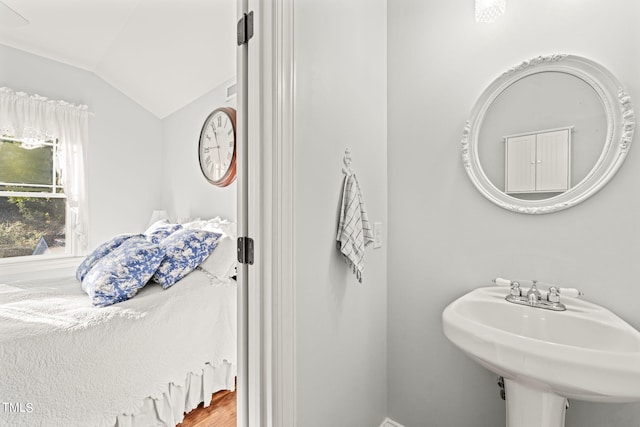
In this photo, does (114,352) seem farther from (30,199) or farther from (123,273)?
(30,199)

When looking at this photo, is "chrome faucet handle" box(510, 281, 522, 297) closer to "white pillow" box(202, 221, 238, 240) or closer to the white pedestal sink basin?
the white pedestal sink basin

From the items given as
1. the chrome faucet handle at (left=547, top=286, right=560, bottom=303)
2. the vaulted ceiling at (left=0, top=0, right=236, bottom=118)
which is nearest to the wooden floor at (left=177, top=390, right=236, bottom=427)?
the chrome faucet handle at (left=547, top=286, right=560, bottom=303)

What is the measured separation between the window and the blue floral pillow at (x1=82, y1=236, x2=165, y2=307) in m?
1.23

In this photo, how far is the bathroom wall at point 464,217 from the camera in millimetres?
1019

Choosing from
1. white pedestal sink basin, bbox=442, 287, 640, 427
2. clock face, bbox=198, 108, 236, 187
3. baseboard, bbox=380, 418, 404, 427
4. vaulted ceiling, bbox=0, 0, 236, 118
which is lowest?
baseboard, bbox=380, 418, 404, 427

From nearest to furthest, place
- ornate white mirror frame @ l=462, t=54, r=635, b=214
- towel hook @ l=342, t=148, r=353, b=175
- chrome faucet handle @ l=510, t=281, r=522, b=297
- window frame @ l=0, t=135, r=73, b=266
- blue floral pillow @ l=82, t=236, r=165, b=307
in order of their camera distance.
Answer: ornate white mirror frame @ l=462, t=54, r=635, b=214
chrome faucet handle @ l=510, t=281, r=522, b=297
towel hook @ l=342, t=148, r=353, b=175
blue floral pillow @ l=82, t=236, r=165, b=307
window frame @ l=0, t=135, r=73, b=266

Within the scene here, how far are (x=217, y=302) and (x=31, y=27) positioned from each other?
2849mm

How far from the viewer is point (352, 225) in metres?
1.21

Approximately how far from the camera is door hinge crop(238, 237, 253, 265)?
3.39ft

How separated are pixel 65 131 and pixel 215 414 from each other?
10.1 feet

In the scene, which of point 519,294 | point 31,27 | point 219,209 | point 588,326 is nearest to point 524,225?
point 519,294

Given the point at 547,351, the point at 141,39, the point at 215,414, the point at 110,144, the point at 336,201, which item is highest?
the point at 141,39

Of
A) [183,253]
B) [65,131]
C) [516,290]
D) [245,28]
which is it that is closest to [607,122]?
[516,290]

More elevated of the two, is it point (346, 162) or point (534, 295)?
point (346, 162)
